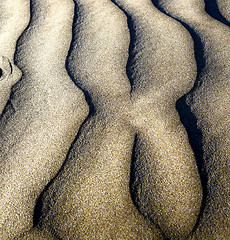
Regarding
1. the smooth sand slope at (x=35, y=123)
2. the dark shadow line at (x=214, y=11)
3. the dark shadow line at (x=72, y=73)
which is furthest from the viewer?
the dark shadow line at (x=214, y=11)

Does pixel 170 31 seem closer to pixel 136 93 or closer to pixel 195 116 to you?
pixel 136 93

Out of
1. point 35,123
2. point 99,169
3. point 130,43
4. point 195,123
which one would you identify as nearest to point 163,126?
point 195,123

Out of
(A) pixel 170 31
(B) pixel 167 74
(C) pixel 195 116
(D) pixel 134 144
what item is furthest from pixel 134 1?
(D) pixel 134 144

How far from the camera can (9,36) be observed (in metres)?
1.58

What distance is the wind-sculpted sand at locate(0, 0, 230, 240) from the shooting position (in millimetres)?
800

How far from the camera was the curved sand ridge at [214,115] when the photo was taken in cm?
76

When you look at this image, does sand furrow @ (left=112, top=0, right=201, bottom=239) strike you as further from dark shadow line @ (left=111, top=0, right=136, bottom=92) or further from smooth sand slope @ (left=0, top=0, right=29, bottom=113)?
smooth sand slope @ (left=0, top=0, right=29, bottom=113)

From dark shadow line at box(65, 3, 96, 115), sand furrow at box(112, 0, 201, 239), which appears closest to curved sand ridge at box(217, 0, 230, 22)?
sand furrow at box(112, 0, 201, 239)

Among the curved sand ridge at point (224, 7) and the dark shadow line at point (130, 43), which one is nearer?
the dark shadow line at point (130, 43)

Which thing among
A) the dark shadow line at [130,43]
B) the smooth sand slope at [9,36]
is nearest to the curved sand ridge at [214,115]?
the dark shadow line at [130,43]

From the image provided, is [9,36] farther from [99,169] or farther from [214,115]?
[214,115]

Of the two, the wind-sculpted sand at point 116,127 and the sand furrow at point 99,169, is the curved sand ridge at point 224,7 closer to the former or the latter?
the wind-sculpted sand at point 116,127

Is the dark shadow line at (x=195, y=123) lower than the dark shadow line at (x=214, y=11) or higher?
lower

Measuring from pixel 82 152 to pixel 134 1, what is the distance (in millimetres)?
1238
